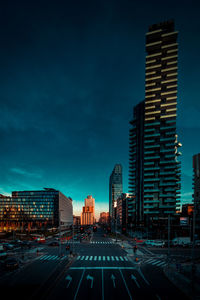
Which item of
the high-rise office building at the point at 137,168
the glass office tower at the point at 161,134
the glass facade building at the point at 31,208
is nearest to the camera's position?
the glass office tower at the point at 161,134

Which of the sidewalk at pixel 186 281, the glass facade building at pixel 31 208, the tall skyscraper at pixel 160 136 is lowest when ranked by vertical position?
the glass facade building at pixel 31 208

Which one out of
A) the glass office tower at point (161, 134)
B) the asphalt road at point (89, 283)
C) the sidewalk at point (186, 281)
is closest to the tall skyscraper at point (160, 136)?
the glass office tower at point (161, 134)

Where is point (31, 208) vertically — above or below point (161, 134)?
below

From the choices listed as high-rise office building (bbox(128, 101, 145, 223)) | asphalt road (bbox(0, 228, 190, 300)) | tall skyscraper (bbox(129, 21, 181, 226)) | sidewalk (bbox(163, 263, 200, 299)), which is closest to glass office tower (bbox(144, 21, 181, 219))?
tall skyscraper (bbox(129, 21, 181, 226))

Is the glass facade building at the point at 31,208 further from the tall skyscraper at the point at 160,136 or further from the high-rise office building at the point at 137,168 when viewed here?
the tall skyscraper at the point at 160,136

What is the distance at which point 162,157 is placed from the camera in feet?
400

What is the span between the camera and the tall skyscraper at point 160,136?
119 m

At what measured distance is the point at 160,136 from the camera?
124250 mm

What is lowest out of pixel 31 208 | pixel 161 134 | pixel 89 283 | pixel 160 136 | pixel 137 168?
pixel 31 208

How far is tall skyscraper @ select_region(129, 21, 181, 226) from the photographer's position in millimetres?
118688

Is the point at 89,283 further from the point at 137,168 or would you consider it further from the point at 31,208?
the point at 31,208

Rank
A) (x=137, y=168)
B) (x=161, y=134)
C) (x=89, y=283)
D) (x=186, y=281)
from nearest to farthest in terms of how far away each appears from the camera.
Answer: (x=89, y=283)
(x=186, y=281)
(x=161, y=134)
(x=137, y=168)

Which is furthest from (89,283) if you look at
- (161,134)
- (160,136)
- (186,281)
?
(161,134)

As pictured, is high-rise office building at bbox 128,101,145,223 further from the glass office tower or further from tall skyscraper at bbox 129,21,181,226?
the glass office tower
